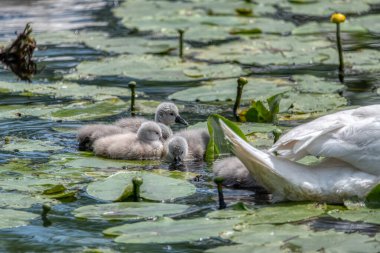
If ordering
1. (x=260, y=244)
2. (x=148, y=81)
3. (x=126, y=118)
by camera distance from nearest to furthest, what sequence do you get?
(x=260, y=244) < (x=126, y=118) < (x=148, y=81)

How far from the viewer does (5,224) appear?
5.75 meters

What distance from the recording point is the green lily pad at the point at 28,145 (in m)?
7.71

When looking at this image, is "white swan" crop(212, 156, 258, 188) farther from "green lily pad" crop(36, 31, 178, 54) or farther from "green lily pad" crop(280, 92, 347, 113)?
"green lily pad" crop(36, 31, 178, 54)

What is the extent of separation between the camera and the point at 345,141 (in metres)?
6.21

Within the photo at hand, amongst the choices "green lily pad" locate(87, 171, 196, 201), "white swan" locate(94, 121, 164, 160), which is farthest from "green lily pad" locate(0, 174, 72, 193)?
"white swan" locate(94, 121, 164, 160)

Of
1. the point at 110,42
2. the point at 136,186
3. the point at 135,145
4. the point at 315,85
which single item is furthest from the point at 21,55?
the point at 136,186

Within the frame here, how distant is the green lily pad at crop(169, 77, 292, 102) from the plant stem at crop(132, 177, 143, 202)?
3.25m

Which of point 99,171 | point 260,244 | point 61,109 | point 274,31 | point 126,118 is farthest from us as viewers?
point 274,31

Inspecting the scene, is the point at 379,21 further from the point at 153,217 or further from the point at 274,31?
the point at 153,217

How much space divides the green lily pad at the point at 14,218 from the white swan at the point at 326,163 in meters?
1.27

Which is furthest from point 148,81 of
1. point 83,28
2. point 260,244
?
point 260,244

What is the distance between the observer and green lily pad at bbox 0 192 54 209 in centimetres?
616

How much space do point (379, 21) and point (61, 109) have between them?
5.58m

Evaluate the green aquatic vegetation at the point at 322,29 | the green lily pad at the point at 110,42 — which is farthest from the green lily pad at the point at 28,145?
the green aquatic vegetation at the point at 322,29
